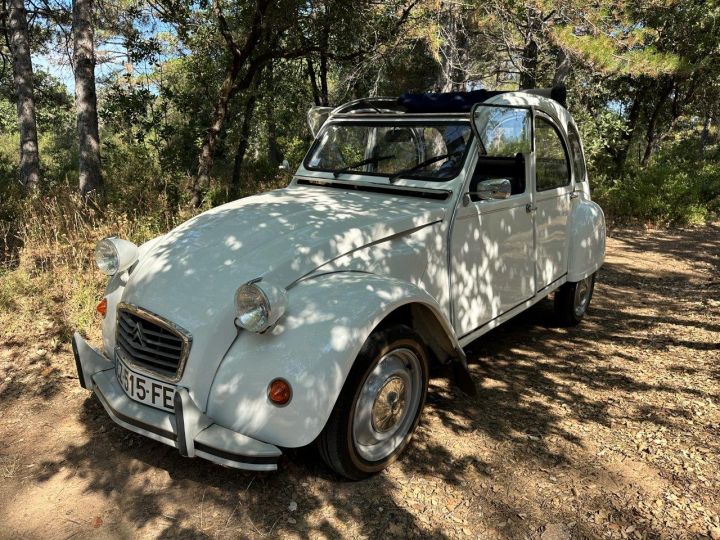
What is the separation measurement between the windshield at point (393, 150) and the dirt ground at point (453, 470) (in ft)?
5.41

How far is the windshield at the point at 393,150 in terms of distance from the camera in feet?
12.1

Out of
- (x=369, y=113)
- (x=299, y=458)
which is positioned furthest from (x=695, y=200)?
(x=299, y=458)

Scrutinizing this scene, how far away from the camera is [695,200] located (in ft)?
38.0

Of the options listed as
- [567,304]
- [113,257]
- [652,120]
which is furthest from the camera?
[652,120]

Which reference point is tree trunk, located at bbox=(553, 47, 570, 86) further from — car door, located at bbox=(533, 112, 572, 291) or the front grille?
the front grille

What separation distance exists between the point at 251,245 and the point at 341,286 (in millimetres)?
620

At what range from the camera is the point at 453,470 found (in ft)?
9.86

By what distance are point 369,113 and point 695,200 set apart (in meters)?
10.3

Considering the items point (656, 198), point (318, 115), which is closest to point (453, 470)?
point (318, 115)

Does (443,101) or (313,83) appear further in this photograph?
(313,83)

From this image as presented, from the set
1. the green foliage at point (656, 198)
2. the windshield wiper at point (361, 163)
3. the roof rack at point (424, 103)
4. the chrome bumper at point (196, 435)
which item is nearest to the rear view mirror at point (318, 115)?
the roof rack at point (424, 103)

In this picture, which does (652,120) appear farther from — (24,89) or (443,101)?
(24,89)

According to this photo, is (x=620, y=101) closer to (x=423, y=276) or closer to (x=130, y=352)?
(x=423, y=276)

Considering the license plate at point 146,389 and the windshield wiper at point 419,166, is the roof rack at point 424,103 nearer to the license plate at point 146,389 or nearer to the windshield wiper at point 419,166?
the windshield wiper at point 419,166
